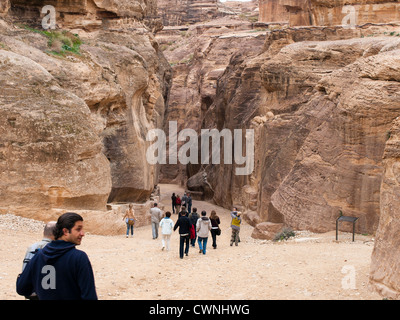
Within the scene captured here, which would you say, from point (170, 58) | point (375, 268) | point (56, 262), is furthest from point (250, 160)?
point (170, 58)

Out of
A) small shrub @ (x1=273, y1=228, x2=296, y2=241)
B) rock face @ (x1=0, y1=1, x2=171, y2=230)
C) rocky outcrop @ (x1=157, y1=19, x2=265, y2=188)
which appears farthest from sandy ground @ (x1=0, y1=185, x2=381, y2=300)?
rocky outcrop @ (x1=157, y1=19, x2=265, y2=188)

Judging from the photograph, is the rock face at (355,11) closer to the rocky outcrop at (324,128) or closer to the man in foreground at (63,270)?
the rocky outcrop at (324,128)

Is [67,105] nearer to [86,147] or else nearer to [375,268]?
[86,147]

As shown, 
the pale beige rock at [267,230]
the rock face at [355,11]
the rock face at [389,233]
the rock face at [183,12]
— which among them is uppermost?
the rock face at [183,12]

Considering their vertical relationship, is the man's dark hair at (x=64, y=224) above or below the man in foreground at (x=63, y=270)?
above

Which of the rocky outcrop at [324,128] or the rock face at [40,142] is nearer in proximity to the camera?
the rock face at [40,142]

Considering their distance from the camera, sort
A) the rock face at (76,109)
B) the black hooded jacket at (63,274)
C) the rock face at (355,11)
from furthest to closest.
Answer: the rock face at (355,11)
the rock face at (76,109)
the black hooded jacket at (63,274)

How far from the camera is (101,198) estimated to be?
1576cm

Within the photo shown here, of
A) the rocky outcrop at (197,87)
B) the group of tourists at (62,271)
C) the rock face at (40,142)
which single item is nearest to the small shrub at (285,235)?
the rock face at (40,142)

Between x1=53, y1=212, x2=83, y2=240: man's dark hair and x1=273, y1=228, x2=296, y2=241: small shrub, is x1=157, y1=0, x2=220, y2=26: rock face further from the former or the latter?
x1=53, y1=212, x2=83, y2=240: man's dark hair

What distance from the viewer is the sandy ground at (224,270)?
848 centimetres

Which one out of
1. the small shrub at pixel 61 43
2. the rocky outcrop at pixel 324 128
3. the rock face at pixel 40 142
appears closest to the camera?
the rock face at pixel 40 142

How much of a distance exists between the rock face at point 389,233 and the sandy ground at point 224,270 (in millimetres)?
292

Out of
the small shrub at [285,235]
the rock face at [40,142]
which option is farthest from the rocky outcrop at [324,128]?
the rock face at [40,142]
